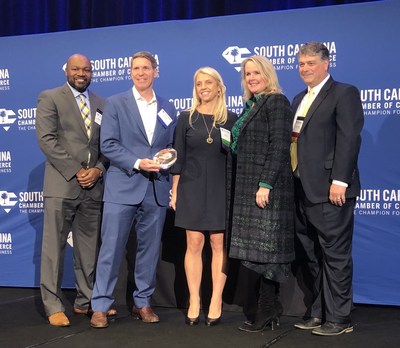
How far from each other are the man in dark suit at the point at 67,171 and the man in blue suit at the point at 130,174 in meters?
0.24

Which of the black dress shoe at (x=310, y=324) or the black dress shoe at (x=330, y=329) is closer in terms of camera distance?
the black dress shoe at (x=330, y=329)

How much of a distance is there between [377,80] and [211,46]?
117 cm

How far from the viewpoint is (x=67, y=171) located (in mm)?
3867

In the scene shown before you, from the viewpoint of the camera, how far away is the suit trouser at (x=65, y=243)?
A: 153 inches

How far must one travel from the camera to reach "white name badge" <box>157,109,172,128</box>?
3.81m

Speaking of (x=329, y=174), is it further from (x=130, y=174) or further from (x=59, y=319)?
(x=59, y=319)

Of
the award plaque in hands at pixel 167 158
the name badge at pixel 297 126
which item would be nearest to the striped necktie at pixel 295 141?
the name badge at pixel 297 126

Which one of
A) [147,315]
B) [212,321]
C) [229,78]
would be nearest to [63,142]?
[147,315]

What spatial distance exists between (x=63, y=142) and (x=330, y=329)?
190cm

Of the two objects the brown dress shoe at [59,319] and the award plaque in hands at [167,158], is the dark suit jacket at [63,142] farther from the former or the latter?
the brown dress shoe at [59,319]

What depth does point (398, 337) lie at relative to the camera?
137 inches

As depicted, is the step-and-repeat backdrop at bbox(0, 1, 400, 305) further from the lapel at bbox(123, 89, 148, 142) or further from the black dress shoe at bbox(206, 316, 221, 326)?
the black dress shoe at bbox(206, 316, 221, 326)

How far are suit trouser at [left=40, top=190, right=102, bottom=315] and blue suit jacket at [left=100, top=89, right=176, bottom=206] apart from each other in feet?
1.04

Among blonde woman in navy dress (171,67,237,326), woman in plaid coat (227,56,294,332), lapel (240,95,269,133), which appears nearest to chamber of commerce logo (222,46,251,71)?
blonde woman in navy dress (171,67,237,326)
